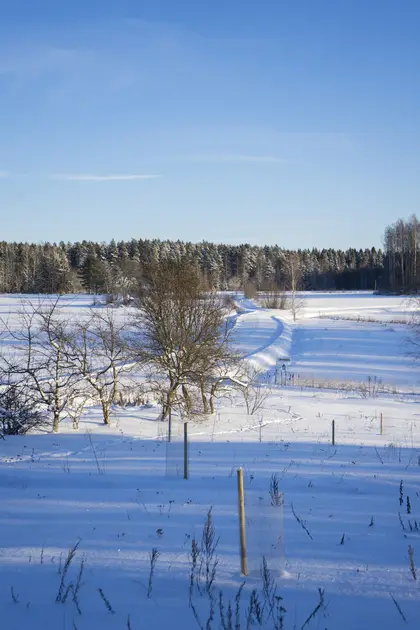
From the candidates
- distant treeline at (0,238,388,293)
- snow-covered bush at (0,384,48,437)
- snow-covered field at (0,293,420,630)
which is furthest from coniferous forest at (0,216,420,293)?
snow-covered field at (0,293,420,630)

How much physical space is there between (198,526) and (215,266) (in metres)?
96.9

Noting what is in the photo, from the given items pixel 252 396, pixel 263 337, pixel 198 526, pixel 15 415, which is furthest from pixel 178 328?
pixel 263 337

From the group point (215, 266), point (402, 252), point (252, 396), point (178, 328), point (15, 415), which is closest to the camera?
point (15, 415)

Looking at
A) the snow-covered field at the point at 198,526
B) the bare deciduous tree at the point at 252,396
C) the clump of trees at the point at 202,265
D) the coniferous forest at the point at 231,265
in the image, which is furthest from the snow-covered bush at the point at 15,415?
the clump of trees at the point at 202,265

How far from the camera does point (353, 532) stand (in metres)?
5.14

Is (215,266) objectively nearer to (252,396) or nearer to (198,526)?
(252,396)

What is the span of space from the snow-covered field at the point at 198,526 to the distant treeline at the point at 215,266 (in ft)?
165

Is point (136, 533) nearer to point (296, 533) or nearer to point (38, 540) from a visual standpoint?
point (38, 540)

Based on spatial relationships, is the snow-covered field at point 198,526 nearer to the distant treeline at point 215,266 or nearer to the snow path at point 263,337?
the snow path at point 263,337

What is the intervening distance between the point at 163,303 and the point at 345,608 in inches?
462

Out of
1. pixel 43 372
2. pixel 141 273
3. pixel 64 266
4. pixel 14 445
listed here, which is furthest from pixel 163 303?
pixel 64 266

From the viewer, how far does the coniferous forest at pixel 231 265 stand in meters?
75.9

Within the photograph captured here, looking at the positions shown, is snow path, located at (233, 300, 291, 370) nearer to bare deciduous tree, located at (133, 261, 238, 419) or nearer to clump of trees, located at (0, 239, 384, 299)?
bare deciduous tree, located at (133, 261, 238, 419)

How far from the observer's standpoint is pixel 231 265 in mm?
116562
